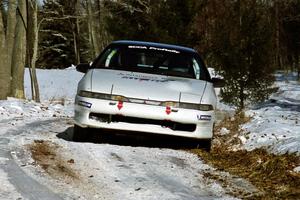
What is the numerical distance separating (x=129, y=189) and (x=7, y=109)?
25.4 feet

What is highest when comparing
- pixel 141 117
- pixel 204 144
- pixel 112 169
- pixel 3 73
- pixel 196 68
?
pixel 196 68

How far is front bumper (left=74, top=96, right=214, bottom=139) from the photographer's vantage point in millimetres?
6969

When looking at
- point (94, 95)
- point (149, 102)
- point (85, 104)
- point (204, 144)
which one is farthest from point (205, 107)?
point (85, 104)

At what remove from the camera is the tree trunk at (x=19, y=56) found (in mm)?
16938

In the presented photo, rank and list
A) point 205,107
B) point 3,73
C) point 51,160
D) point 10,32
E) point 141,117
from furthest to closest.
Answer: point 10,32 < point 3,73 < point 205,107 < point 141,117 < point 51,160

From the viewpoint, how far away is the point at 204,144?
7.39m

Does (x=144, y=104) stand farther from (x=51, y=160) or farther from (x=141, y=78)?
(x=51, y=160)

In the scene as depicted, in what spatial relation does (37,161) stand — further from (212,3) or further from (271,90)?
(212,3)

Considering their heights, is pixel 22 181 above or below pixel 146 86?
below

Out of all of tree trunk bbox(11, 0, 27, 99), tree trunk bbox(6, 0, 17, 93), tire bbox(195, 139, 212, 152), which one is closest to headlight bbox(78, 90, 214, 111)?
tire bbox(195, 139, 212, 152)

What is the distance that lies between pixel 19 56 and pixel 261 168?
12.4 m

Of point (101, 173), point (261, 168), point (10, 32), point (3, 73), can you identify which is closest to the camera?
point (101, 173)

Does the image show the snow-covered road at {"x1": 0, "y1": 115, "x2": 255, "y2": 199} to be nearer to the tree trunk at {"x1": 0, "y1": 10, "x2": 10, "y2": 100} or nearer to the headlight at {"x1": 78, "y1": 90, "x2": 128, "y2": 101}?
the headlight at {"x1": 78, "y1": 90, "x2": 128, "y2": 101}

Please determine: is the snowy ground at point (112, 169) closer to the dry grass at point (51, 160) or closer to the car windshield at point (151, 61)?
the dry grass at point (51, 160)
